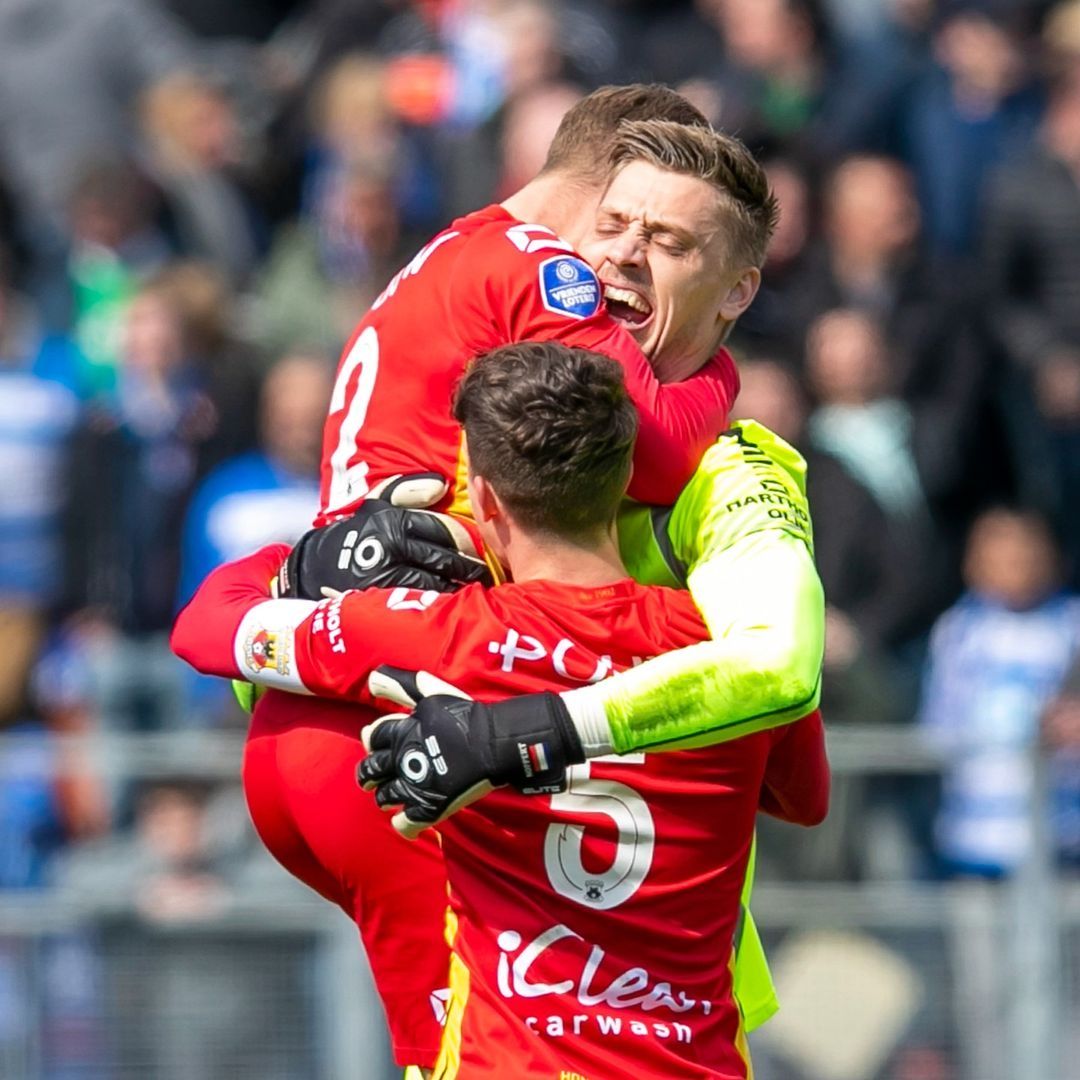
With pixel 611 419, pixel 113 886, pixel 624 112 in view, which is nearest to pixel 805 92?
pixel 113 886

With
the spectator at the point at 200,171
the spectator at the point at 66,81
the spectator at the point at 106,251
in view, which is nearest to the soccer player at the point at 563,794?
the spectator at the point at 106,251

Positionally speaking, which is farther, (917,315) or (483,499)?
(917,315)

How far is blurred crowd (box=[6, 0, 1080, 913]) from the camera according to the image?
7.52m

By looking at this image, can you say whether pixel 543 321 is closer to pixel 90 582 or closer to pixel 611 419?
pixel 611 419

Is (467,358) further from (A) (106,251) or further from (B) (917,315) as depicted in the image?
(A) (106,251)

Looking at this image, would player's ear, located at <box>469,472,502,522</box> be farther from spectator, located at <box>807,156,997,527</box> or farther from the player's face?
spectator, located at <box>807,156,997,527</box>

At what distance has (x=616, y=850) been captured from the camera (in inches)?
155

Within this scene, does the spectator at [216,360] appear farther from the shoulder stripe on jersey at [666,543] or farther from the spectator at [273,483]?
the shoulder stripe on jersey at [666,543]

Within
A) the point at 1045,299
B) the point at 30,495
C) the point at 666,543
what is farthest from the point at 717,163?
the point at 1045,299

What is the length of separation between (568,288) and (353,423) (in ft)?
1.65

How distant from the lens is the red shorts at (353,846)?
13.4 ft

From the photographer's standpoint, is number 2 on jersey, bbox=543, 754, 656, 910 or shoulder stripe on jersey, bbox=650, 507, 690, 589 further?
shoulder stripe on jersey, bbox=650, 507, 690, 589

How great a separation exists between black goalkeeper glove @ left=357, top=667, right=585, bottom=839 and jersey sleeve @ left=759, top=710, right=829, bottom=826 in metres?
0.58

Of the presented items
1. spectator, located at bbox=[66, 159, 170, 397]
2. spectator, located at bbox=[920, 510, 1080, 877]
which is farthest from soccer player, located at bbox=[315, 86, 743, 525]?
spectator, located at bbox=[66, 159, 170, 397]
